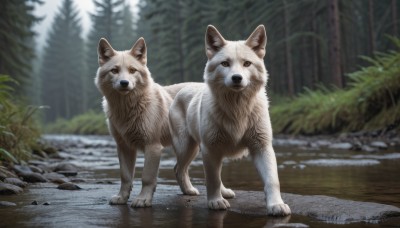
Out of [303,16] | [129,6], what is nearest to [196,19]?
[303,16]

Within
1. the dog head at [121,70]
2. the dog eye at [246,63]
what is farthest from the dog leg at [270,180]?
the dog head at [121,70]

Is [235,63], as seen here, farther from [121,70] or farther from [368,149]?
[368,149]

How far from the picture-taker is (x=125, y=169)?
4914mm

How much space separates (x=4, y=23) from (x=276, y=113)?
14307mm

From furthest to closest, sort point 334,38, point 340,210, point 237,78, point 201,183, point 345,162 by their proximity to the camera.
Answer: point 334,38
point 345,162
point 201,183
point 237,78
point 340,210

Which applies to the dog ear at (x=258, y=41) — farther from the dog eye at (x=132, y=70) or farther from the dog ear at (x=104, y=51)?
the dog ear at (x=104, y=51)

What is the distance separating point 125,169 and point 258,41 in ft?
6.49

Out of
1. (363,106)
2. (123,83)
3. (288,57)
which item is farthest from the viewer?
(288,57)

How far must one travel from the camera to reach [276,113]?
22078mm

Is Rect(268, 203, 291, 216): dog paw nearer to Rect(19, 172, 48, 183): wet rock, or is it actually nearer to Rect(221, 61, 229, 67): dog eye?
Rect(221, 61, 229, 67): dog eye

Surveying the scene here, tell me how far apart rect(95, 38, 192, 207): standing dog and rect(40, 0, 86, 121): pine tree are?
7593 centimetres

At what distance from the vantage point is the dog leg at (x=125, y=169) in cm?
469

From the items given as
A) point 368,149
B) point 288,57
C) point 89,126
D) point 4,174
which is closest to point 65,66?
point 89,126

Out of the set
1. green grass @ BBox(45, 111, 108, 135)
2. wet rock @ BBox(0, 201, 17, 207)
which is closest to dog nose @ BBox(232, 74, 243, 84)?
wet rock @ BBox(0, 201, 17, 207)
